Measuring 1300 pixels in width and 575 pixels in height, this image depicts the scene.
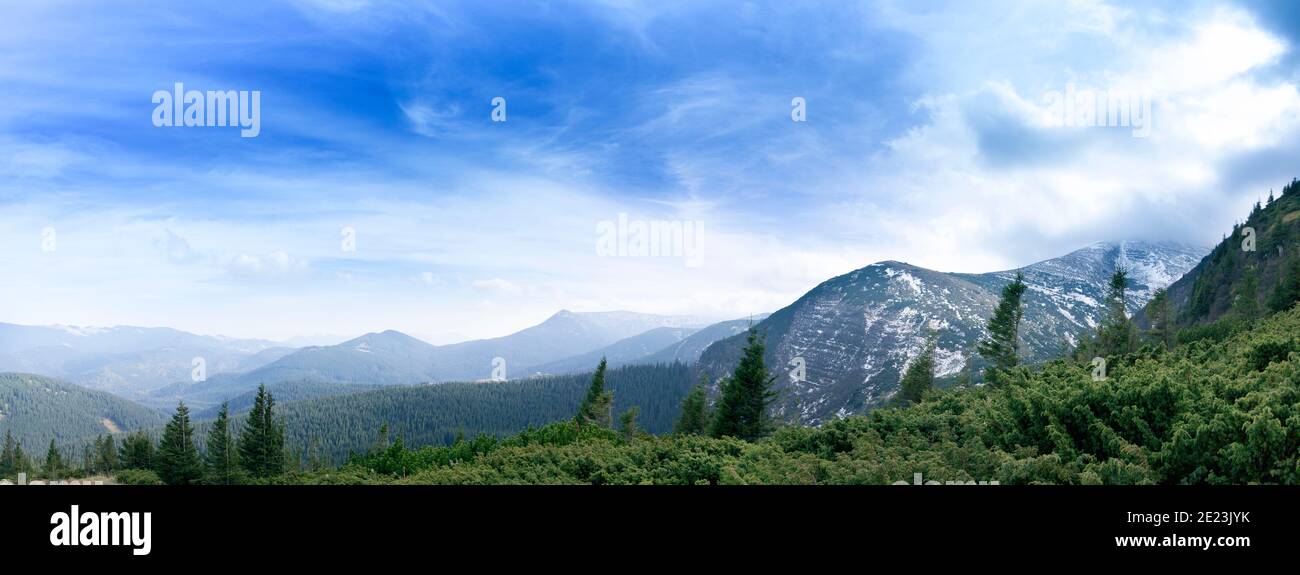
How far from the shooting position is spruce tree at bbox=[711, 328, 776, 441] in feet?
145

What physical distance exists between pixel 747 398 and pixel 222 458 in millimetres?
60871

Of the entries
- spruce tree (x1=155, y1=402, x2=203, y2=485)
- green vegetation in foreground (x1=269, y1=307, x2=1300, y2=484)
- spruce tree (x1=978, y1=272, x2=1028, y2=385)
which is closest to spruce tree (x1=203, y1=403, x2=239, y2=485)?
spruce tree (x1=155, y1=402, x2=203, y2=485)

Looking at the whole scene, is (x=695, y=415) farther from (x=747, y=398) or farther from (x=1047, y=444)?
(x=1047, y=444)

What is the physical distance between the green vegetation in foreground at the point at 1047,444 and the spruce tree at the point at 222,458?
53.0m

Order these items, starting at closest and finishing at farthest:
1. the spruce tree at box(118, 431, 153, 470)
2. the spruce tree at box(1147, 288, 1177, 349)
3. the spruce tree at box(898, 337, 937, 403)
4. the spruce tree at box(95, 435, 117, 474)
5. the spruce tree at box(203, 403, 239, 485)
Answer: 1. the spruce tree at box(1147, 288, 1177, 349)
2. the spruce tree at box(203, 403, 239, 485)
3. the spruce tree at box(898, 337, 937, 403)
4. the spruce tree at box(118, 431, 153, 470)
5. the spruce tree at box(95, 435, 117, 474)

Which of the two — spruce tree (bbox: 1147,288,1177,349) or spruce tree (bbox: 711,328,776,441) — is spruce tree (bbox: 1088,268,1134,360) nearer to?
spruce tree (bbox: 1147,288,1177,349)

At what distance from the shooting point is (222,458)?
6738cm

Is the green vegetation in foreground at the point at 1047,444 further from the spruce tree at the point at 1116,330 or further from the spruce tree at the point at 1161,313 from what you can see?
the spruce tree at the point at 1161,313

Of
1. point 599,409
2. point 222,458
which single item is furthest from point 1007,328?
point 222,458

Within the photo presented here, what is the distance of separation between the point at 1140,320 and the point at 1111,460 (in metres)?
196

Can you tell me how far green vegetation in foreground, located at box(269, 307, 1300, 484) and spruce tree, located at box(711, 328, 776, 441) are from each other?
24.0 metres

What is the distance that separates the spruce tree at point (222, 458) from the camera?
6153 cm
